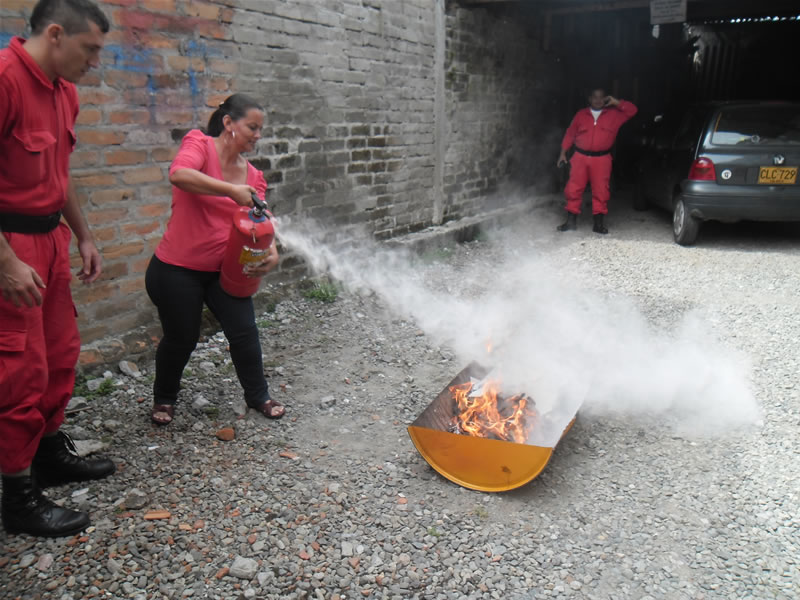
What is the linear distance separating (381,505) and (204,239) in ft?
5.49

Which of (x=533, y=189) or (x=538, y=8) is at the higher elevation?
(x=538, y=8)

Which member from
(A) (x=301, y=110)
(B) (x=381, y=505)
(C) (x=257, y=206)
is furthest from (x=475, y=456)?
(A) (x=301, y=110)

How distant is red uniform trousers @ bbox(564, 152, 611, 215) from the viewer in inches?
364

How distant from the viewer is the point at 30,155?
2422mm

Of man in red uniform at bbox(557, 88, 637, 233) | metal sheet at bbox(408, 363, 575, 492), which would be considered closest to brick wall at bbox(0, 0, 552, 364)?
man in red uniform at bbox(557, 88, 637, 233)

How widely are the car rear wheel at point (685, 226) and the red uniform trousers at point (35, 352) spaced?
309 inches

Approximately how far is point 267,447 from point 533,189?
837 cm

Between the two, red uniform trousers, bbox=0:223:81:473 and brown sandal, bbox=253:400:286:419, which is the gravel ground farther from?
red uniform trousers, bbox=0:223:81:473

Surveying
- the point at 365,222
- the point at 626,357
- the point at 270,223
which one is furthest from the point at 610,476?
the point at 365,222

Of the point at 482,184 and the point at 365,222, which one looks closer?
the point at 365,222

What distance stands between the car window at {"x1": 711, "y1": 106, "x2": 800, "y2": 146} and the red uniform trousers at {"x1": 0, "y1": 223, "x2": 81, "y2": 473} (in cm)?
801

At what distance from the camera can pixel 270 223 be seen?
10.4 ft

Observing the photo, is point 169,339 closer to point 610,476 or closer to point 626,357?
point 610,476

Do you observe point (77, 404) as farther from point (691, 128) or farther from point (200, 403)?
point (691, 128)
